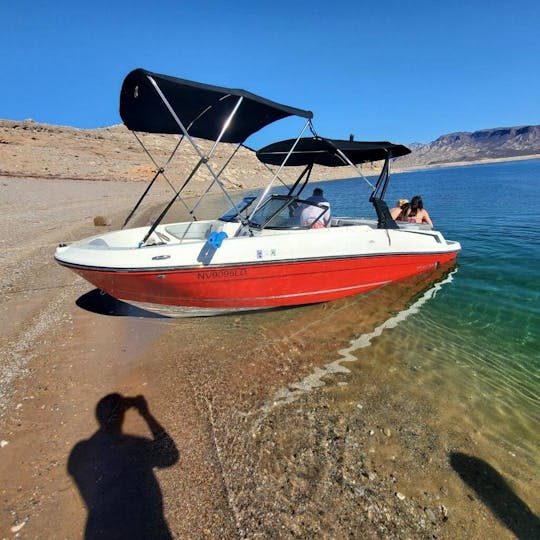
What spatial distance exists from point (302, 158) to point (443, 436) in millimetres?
6258

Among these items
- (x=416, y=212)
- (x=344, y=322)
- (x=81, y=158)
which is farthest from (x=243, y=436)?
(x=81, y=158)

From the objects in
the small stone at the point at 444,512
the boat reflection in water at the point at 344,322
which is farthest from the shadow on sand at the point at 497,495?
the boat reflection in water at the point at 344,322

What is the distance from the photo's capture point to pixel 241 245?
4.96 metres

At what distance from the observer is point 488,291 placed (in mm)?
7082

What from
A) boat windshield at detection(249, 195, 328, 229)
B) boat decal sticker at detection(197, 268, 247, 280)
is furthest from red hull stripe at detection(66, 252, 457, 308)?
boat windshield at detection(249, 195, 328, 229)

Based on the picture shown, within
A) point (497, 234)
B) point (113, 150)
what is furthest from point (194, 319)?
point (113, 150)

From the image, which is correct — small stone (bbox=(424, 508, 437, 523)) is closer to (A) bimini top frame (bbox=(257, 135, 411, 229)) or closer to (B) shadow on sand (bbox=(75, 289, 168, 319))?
(B) shadow on sand (bbox=(75, 289, 168, 319))

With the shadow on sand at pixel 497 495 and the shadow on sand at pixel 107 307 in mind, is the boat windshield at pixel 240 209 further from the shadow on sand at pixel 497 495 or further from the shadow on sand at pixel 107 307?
the shadow on sand at pixel 497 495

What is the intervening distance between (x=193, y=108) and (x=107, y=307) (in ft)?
13.3

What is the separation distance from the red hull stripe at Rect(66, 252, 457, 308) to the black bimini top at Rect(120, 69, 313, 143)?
2500 millimetres

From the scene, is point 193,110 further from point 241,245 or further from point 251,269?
point 251,269

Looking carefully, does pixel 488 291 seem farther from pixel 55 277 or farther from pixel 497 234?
pixel 55 277

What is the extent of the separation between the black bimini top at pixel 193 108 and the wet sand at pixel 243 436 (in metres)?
3.66

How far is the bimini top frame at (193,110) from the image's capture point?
441cm
